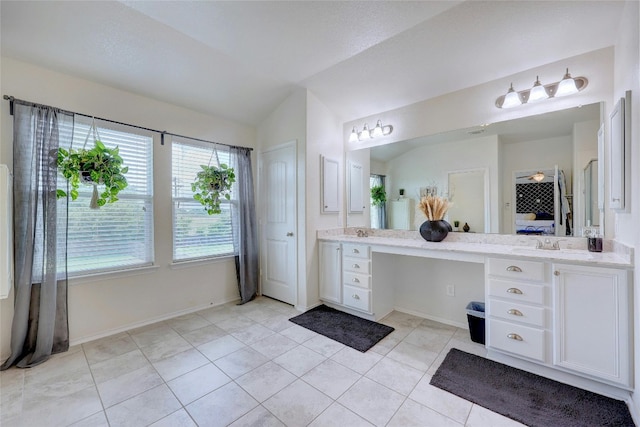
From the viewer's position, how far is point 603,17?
178 centimetres

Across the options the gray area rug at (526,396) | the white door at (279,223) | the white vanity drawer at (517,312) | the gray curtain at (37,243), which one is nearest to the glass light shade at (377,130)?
the white door at (279,223)

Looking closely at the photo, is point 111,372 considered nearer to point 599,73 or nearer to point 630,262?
point 630,262

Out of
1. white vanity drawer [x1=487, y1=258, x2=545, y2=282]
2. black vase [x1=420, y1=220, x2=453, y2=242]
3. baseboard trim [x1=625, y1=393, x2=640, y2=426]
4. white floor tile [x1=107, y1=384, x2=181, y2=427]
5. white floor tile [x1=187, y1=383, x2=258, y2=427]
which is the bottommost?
white floor tile [x1=187, y1=383, x2=258, y2=427]

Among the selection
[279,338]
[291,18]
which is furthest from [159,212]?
[291,18]

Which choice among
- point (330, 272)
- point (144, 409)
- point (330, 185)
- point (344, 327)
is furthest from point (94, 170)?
point (344, 327)

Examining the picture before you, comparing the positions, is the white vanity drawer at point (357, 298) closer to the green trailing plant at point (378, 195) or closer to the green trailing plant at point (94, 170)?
the green trailing plant at point (378, 195)

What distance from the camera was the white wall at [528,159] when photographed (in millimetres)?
2201

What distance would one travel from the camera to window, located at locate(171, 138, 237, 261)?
3.06 m

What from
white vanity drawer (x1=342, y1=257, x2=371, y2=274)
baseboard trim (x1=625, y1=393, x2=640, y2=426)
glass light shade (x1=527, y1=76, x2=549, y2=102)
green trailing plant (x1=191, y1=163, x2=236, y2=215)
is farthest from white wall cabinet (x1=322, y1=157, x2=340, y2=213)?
baseboard trim (x1=625, y1=393, x2=640, y2=426)

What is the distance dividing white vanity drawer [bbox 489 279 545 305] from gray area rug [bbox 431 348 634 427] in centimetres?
55

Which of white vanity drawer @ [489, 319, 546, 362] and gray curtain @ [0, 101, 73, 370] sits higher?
gray curtain @ [0, 101, 73, 370]

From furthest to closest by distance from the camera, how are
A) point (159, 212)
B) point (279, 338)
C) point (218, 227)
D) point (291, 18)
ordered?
1. point (218, 227)
2. point (159, 212)
3. point (279, 338)
4. point (291, 18)

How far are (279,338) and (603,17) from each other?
11.6 ft

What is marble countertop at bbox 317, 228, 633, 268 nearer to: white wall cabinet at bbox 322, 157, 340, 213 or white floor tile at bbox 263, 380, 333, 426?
white wall cabinet at bbox 322, 157, 340, 213
